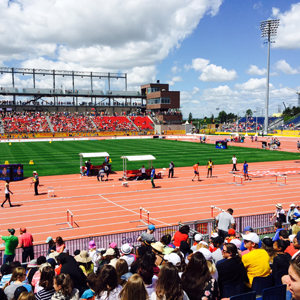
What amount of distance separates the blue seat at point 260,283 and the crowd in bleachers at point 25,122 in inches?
3014

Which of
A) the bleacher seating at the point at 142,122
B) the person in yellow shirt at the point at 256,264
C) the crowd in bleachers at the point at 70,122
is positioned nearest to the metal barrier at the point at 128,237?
the person in yellow shirt at the point at 256,264

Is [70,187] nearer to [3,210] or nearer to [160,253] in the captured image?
[3,210]

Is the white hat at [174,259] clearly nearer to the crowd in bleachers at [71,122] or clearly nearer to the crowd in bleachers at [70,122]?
the crowd in bleachers at [71,122]

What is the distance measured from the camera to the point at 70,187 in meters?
22.1

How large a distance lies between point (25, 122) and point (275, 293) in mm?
84855

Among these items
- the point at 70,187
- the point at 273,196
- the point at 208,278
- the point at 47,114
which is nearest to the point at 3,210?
the point at 70,187

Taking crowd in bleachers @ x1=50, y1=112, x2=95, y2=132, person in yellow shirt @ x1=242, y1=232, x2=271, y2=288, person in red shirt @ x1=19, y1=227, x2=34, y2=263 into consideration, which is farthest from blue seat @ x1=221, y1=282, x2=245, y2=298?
crowd in bleachers @ x1=50, y1=112, x2=95, y2=132

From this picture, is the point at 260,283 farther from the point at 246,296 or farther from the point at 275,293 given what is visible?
the point at 246,296

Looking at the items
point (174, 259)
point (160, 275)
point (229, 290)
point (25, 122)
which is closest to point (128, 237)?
point (174, 259)

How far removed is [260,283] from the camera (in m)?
5.75

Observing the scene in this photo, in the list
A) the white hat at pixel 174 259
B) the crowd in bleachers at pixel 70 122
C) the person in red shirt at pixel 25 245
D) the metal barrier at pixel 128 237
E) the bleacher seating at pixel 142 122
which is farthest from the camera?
the bleacher seating at pixel 142 122

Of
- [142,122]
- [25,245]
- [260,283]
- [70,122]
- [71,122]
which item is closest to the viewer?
[260,283]

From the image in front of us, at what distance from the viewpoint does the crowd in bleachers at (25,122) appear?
251 feet

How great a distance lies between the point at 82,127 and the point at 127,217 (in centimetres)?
7233
